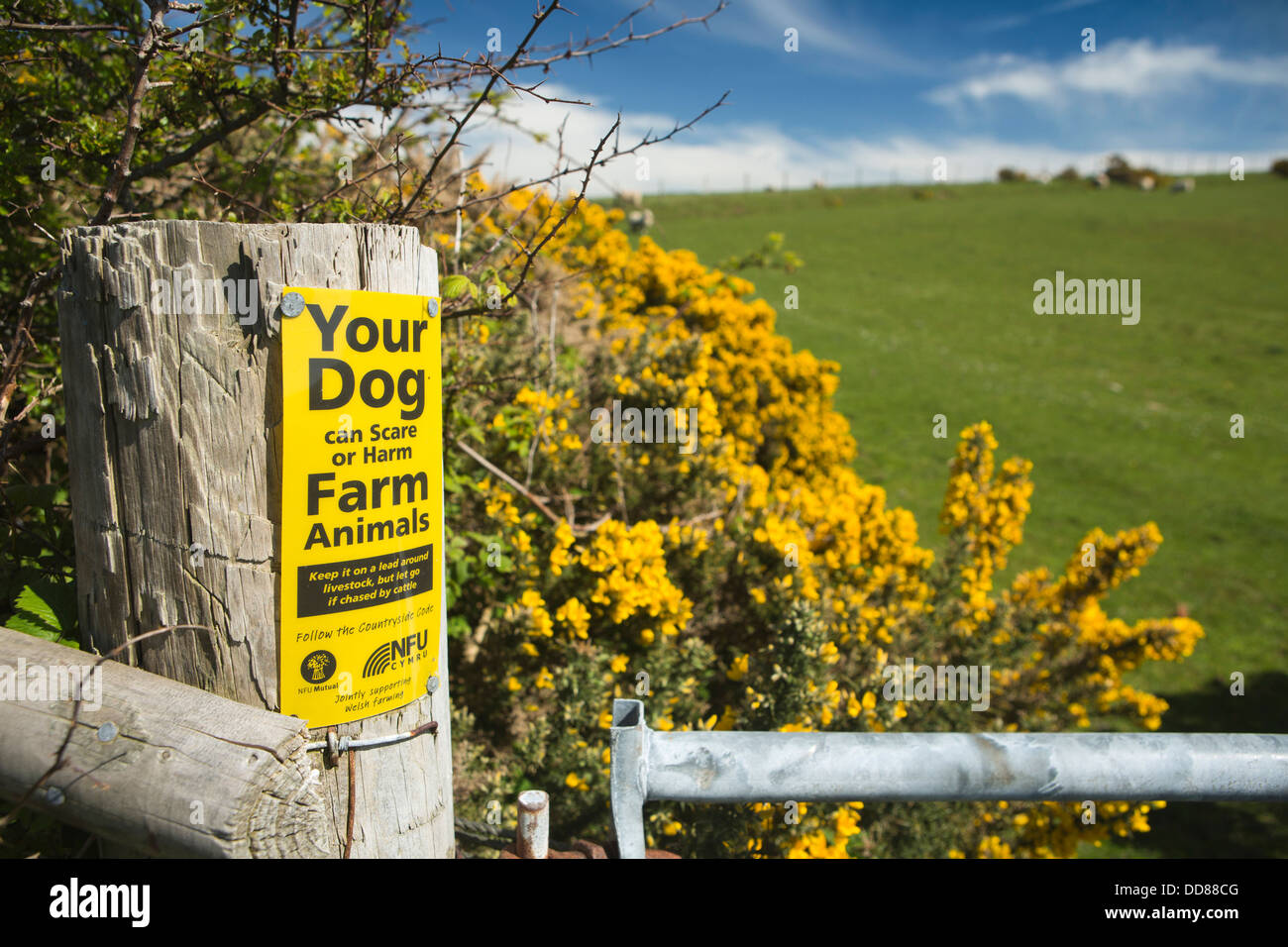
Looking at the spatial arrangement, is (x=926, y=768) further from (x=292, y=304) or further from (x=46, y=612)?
(x=46, y=612)

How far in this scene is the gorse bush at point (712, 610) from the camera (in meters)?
2.94

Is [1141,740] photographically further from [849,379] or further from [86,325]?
[849,379]

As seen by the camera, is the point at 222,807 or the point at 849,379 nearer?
the point at 222,807

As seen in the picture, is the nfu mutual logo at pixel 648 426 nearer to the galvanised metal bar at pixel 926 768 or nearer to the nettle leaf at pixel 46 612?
the nettle leaf at pixel 46 612

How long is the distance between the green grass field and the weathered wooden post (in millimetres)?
5171

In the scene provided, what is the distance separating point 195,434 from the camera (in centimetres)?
140

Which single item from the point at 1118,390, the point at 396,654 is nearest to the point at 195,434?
the point at 396,654

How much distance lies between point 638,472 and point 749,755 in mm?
2831

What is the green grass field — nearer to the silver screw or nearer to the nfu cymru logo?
the nfu cymru logo

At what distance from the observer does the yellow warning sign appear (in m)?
1.40

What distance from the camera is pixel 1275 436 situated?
509 inches

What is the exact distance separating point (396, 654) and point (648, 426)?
9.87ft

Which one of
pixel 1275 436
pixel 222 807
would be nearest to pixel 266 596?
pixel 222 807
